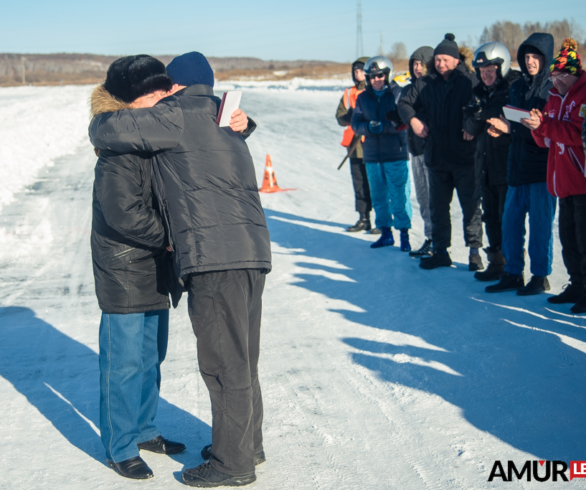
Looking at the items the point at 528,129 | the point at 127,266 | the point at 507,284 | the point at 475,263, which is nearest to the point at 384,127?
the point at 475,263

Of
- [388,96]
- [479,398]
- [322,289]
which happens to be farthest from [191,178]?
[388,96]

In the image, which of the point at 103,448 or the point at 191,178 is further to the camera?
the point at 103,448

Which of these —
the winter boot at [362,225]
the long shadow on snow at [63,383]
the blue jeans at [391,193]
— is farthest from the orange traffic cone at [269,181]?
the long shadow on snow at [63,383]

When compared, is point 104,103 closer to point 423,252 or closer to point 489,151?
point 489,151

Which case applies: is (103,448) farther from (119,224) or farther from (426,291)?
(426,291)

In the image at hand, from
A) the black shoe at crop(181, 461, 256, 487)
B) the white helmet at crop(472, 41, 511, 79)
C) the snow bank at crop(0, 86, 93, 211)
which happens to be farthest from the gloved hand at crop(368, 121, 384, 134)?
the snow bank at crop(0, 86, 93, 211)

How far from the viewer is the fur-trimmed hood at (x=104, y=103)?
2697 mm

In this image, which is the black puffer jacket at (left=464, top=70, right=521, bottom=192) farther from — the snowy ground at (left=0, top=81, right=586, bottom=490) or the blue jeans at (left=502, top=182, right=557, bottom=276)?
the snowy ground at (left=0, top=81, right=586, bottom=490)

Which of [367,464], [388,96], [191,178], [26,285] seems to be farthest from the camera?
[388,96]

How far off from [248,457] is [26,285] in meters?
4.03

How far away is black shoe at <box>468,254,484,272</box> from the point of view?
615 centimetres

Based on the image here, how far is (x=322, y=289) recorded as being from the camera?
584 centimetres

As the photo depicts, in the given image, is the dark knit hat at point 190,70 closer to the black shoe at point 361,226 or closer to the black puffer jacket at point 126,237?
the black puffer jacket at point 126,237

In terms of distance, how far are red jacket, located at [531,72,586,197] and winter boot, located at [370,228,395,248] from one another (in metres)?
2.56
